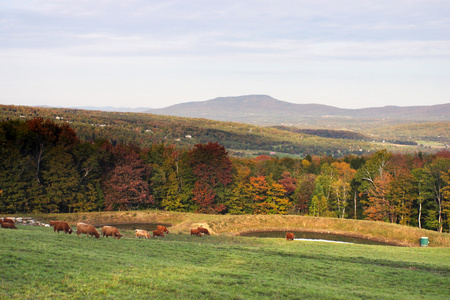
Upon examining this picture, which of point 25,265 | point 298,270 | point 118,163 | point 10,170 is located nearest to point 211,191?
point 118,163

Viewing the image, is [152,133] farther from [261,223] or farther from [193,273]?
[193,273]

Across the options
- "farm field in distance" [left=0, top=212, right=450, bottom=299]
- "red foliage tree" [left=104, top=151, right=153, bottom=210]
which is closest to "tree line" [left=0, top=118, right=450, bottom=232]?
"red foliage tree" [left=104, top=151, right=153, bottom=210]

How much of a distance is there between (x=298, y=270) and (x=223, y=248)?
6.45m

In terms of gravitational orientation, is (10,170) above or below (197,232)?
above

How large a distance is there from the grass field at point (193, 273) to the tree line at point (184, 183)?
29329mm

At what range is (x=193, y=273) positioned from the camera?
51.9ft

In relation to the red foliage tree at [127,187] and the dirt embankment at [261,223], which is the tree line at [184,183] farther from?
the dirt embankment at [261,223]

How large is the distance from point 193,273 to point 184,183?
43.6 meters

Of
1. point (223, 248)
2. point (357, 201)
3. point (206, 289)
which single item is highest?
point (206, 289)

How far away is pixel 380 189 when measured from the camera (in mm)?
53656

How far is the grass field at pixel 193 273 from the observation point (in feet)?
40.9

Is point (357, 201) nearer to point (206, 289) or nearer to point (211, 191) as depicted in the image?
point (211, 191)

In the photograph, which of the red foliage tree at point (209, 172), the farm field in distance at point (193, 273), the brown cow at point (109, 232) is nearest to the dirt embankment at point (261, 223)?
the red foliage tree at point (209, 172)

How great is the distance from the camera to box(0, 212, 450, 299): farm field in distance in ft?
41.0
